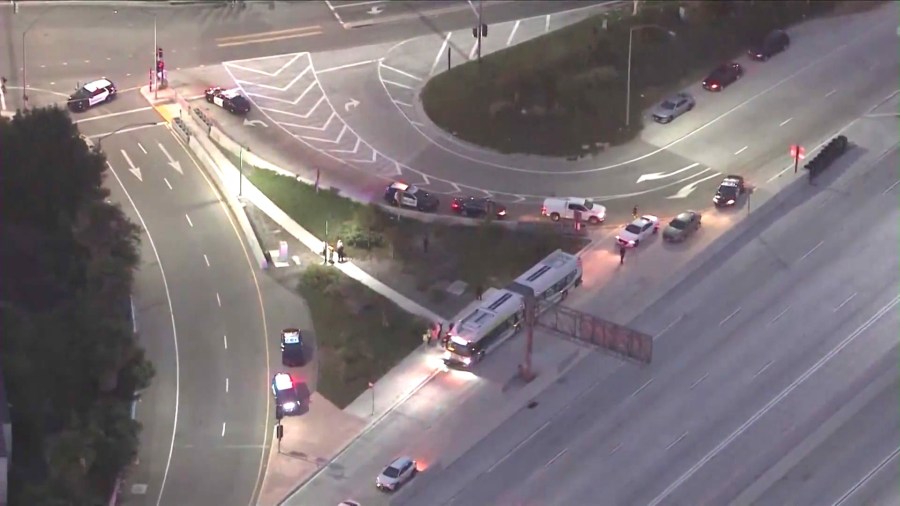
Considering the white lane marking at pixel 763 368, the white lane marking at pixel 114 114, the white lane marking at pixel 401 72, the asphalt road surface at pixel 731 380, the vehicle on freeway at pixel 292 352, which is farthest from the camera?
the white lane marking at pixel 401 72

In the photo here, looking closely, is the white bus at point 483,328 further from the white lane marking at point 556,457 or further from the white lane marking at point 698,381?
the white lane marking at point 698,381

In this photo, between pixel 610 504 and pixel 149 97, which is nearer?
pixel 610 504

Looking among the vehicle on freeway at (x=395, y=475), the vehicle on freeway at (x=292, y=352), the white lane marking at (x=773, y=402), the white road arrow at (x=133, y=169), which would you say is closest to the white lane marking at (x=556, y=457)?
the white lane marking at (x=773, y=402)

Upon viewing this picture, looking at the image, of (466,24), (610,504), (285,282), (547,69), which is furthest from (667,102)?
(610,504)

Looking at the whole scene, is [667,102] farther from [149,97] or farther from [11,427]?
[11,427]

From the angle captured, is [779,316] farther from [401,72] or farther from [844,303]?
[401,72]

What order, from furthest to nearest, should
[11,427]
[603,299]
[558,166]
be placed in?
[558,166] → [603,299] → [11,427]
